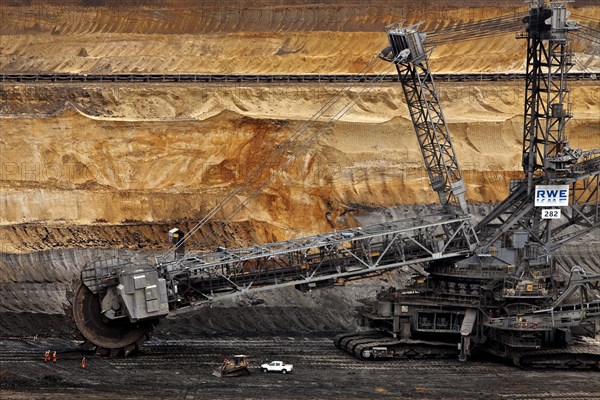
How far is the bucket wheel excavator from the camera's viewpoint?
61.2 m

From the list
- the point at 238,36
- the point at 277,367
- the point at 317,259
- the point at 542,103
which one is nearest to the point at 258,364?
the point at 277,367

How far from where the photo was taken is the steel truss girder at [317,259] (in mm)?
62156

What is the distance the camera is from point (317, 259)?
207 feet

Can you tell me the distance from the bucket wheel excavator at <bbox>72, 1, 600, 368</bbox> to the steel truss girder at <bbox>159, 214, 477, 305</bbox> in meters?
0.05

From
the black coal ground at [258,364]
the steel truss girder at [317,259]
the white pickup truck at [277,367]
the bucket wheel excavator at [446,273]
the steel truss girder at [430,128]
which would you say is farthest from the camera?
the steel truss girder at [430,128]

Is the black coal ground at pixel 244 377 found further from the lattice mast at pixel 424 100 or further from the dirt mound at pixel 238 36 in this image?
the dirt mound at pixel 238 36

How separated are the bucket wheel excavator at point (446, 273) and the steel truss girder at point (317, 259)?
54 mm

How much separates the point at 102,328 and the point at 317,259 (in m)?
9.52

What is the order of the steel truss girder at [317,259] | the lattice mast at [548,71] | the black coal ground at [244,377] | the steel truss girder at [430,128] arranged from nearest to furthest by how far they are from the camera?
the black coal ground at [244,377] → the lattice mast at [548,71] → the steel truss girder at [317,259] → the steel truss girder at [430,128]

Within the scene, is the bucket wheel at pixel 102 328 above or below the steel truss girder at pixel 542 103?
below

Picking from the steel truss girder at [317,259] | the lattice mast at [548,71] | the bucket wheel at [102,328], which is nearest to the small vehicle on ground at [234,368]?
the steel truss girder at [317,259]

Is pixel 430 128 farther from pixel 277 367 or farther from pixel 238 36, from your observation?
pixel 238 36

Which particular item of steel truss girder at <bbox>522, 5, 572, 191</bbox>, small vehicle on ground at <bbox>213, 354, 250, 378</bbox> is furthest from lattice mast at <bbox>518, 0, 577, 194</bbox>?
small vehicle on ground at <bbox>213, 354, 250, 378</bbox>

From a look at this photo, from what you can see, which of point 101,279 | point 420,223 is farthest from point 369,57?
point 101,279
